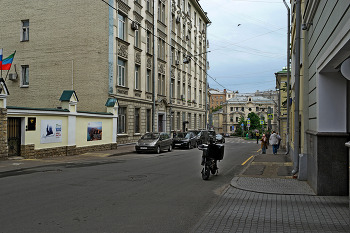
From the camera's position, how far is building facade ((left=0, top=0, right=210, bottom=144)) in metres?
23.6

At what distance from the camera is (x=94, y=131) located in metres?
20.5

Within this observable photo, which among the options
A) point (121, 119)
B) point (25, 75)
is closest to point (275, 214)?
point (121, 119)

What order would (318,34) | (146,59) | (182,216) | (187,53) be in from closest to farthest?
1. (182,216)
2. (318,34)
3. (146,59)
4. (187,53)

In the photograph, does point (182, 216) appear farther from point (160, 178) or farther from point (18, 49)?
point (18, 49)

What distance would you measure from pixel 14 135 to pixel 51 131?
2021mm

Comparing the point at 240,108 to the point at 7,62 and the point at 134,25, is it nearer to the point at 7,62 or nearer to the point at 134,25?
the point at 134,25

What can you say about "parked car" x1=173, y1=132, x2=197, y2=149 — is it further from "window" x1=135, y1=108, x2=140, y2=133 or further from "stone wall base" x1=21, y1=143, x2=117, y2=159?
"stone wall base" x1=21, y1=143, x2=117, y2=159

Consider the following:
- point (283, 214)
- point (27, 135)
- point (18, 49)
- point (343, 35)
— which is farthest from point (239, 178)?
point (18, 49)

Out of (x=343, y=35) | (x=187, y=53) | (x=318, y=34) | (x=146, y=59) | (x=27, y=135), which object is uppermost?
(x=187, y=53)

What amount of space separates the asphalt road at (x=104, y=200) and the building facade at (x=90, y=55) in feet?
45.9

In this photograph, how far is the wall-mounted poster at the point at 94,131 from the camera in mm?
20125

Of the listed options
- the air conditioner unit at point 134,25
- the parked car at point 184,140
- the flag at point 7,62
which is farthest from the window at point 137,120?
the flag at point 7,62

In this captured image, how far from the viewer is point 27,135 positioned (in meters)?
15.6

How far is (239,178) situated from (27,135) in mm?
11000
